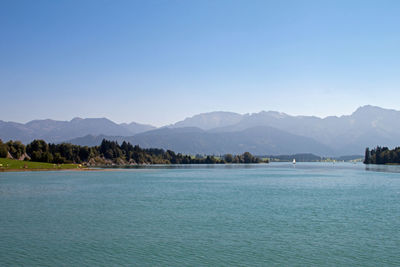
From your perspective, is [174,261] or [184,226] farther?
[184,226]

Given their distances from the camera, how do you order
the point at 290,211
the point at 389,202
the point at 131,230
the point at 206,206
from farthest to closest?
the point at 389,202 → the point at 206,206 → the point at 290,211 → the point at 131,230

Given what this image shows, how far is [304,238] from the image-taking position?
136 feet

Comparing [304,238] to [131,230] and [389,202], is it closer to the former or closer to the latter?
[131,230]

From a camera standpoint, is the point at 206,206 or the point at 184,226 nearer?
the point at 184,226

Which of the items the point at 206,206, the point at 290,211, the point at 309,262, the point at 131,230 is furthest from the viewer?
the point at 206,206

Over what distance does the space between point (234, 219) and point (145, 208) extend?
18038mm

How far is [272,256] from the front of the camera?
34719 millimetres

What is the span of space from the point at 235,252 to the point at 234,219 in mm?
17519

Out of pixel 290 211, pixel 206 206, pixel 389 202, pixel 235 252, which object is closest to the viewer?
pixel 235 252

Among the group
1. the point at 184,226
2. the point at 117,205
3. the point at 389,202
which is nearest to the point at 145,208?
the point at 117,205

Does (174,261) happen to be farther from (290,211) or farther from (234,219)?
(290,211)

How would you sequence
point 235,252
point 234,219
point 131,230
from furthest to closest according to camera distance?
point 234,219 → point 131,230 → point 235,252

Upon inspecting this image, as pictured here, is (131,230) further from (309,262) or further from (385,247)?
(385,247)

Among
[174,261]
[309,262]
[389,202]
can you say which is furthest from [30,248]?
[389,202]
